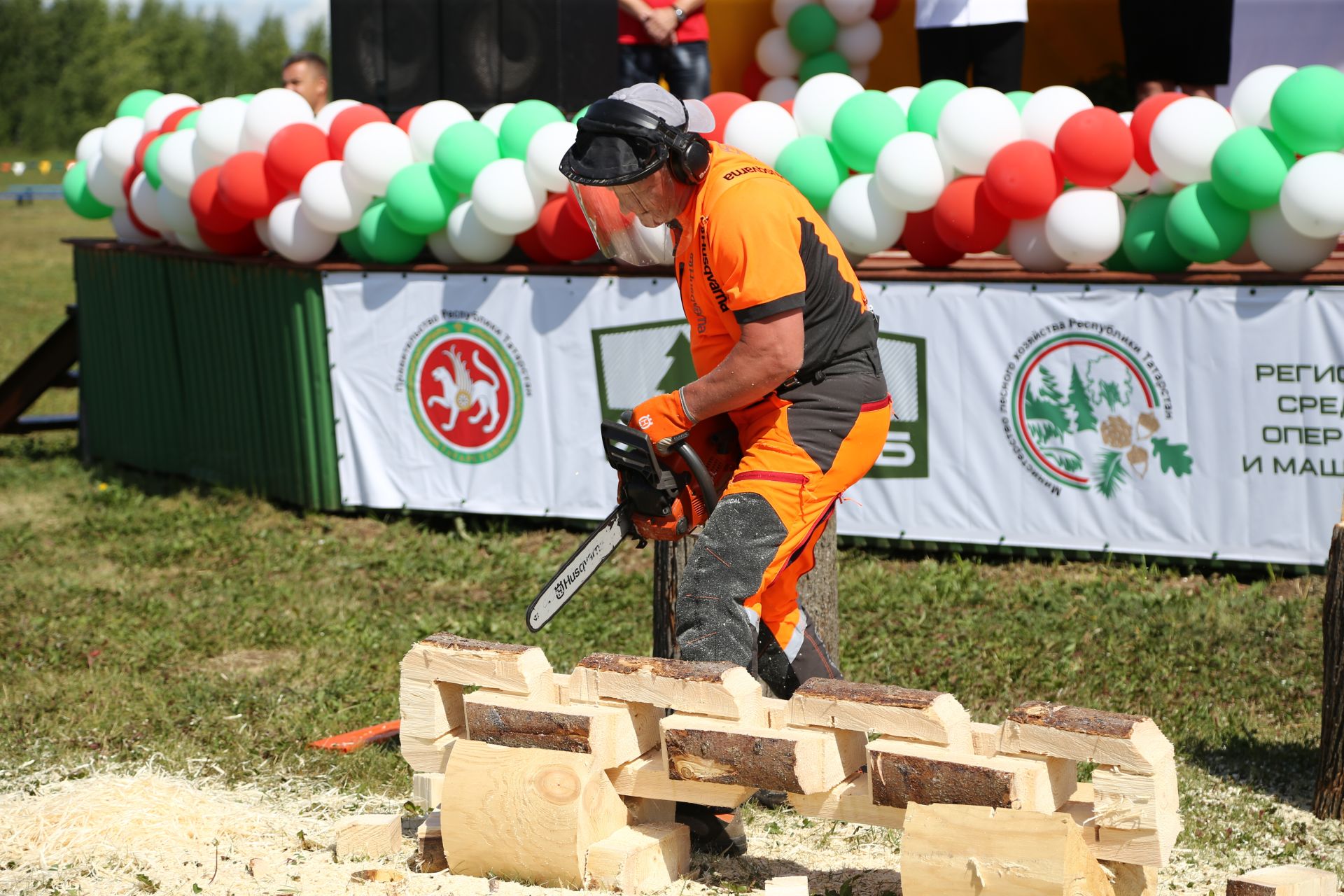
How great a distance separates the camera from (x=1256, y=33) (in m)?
9.94

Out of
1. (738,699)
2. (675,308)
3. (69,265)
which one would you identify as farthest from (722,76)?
(69,265)

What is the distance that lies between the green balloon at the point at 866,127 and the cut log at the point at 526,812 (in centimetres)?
406

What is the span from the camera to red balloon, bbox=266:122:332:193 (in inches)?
307

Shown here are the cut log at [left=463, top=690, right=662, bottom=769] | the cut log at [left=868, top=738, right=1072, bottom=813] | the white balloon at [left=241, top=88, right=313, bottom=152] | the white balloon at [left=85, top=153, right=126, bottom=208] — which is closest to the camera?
the cut log at [left=868, top=738, right=1072, bottom=813]

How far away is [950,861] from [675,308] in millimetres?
4489

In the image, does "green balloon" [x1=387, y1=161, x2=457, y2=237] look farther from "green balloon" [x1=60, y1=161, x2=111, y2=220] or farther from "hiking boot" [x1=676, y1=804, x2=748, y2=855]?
"hiking boot" [x1=676, y1=804, x2=748, y2=855]

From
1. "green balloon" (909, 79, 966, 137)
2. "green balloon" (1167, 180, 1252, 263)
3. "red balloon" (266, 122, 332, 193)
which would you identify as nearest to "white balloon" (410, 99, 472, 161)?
"red balloon" (266, 122, 332, 193)

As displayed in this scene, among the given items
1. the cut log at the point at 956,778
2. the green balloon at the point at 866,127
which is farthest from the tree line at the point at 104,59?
the cut log at the point at 956,778

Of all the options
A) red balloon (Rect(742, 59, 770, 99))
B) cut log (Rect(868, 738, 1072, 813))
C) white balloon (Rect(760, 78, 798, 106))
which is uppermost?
red balloon (Rect(742, 59, 770, 99))

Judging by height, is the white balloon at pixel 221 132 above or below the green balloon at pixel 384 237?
above

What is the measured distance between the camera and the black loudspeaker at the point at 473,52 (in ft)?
28.9

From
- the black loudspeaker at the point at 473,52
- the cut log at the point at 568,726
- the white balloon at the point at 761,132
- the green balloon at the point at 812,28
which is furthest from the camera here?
the green balloon at the point at 812,28

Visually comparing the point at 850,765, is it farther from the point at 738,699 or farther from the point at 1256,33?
the point at 1256,33

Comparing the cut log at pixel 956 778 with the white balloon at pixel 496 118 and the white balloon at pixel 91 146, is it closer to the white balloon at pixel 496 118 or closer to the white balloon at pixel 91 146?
the white balloon at pixel 496 118
